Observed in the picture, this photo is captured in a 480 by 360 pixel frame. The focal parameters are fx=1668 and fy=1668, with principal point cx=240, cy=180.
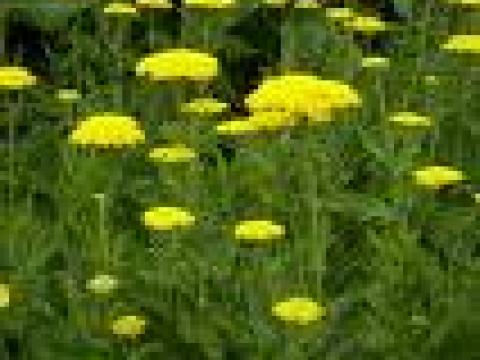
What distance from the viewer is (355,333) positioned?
257 cm

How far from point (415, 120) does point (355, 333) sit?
815 mm

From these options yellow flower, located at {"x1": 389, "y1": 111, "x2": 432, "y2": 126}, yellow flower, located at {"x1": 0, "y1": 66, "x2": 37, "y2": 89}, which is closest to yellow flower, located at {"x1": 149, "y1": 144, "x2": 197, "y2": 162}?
yellow flower, located at {"x1": 0, "y1": 66, "x2": 37, "y2": 89}

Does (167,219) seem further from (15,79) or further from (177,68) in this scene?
(15,79)

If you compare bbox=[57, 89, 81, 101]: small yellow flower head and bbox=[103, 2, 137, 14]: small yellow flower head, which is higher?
bbox=[103, 2, 137, 14]: small yellow flower head

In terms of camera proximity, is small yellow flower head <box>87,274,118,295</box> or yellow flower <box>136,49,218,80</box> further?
yellow flower <box>136,49,218,80</box>

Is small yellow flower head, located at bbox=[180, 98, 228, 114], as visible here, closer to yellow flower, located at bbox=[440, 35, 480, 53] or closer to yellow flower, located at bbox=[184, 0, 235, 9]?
yellow flower, located at bbox=[184, 0, 235, 9]

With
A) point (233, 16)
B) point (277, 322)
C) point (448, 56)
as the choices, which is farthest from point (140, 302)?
point (233, 16)

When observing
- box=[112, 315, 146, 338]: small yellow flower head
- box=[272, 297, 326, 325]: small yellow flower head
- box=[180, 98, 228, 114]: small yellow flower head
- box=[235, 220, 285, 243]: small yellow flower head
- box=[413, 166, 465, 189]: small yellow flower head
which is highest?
box=[180, 98, 228, 114]: small yellow flower head

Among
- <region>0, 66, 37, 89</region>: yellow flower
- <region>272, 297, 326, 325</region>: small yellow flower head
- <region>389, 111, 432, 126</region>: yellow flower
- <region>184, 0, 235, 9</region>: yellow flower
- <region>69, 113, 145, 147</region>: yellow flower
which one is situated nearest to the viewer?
<region>272, 297, 326, 325</region>: small yellow flower head

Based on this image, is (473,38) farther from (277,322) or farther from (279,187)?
(277,322)

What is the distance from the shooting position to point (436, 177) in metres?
2.98

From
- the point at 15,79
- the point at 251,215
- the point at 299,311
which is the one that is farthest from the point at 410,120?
the point at 299,311

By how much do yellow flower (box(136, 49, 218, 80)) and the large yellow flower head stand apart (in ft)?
1.25

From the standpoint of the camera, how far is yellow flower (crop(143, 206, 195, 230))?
2.82 m
